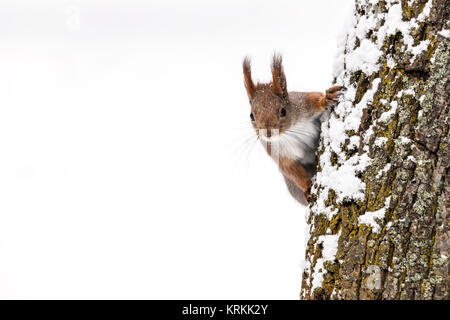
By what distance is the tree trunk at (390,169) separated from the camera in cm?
119

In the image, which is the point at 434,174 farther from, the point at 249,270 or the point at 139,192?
the point at 139,192

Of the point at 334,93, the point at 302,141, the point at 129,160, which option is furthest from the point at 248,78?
the point at 129,160

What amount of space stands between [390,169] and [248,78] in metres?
1.14

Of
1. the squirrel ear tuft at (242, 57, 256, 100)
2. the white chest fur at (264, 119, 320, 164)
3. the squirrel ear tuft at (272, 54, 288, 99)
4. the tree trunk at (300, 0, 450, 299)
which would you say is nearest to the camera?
the tree trunk at (300, 0, 450, 299)

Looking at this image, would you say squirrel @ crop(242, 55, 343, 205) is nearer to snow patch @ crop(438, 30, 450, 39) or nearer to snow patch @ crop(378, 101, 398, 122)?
snow patch @ crop(378, 101, 398, 122)

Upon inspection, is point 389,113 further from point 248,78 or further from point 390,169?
point 248,78

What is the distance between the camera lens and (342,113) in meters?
1.56

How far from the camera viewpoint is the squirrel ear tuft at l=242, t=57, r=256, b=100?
2266mm

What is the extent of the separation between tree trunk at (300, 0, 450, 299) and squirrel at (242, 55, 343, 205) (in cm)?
53

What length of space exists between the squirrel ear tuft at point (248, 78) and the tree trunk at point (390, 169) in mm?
803

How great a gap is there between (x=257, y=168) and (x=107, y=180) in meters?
3.81

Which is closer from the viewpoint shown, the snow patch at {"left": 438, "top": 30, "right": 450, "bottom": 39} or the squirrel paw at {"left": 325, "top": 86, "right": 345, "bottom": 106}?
the snow patch at {"left": 438, "top": 30, "right": 450, "bottom": 39}

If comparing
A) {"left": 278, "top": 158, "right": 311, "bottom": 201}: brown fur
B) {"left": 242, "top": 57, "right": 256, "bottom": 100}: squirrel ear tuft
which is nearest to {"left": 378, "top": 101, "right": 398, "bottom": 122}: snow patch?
{"left": 278, "top": 158, "right": 311, "bottom": 201}: brown fur
